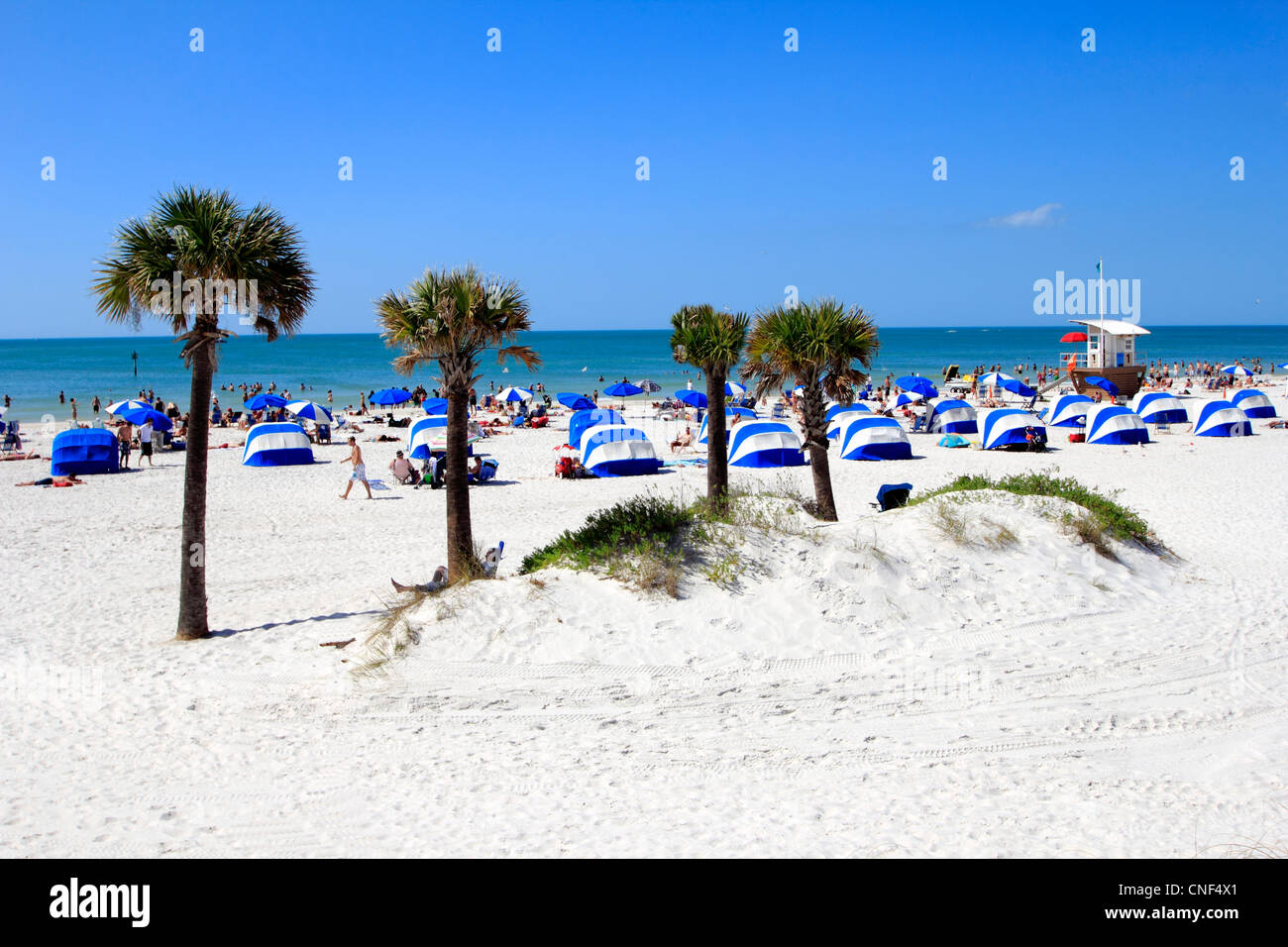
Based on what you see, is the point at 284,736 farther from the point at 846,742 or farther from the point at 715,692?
the point at 846,742

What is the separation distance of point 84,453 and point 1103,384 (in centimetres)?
4533

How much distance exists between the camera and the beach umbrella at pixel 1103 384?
45125 millimetres

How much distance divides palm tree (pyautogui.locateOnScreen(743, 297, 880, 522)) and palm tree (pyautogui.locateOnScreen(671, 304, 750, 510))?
37 centimetres

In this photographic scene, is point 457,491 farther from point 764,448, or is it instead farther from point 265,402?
point 265,402

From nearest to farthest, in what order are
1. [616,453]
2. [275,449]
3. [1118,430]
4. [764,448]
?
[616,453] → [764,448] → [275,449] → [1118,430]

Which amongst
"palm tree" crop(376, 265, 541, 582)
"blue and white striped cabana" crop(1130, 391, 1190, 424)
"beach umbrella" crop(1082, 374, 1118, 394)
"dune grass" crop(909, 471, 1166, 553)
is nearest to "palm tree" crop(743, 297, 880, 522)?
"dune grass" crop(909, 471, 1166, 553)

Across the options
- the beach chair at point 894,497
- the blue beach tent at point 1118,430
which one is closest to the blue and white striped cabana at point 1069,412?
the blue beach tent at point 1118,430

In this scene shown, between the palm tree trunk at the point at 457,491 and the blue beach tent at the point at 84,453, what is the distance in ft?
61.1

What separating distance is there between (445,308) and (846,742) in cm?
689

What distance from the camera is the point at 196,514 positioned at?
10586mm

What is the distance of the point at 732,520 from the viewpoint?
34.7 feet

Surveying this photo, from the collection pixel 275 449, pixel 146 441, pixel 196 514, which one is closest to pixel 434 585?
pixel 196 514

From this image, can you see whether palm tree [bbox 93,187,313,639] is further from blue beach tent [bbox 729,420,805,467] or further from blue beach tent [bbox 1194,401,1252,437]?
blue beach tent [bbox 1194,401,1252,437]

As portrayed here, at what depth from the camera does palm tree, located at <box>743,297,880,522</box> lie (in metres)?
14.5
